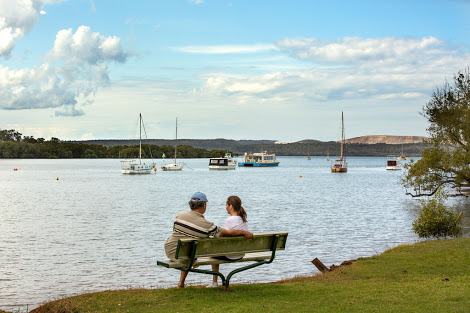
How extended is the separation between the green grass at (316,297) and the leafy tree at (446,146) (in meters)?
28.0

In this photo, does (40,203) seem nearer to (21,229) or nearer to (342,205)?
(21,229)

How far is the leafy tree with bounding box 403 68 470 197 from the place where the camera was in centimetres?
3903

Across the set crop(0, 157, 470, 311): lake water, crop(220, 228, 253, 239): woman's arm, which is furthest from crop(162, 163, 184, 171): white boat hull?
crop(220, 228, 253, 239): woman's arm

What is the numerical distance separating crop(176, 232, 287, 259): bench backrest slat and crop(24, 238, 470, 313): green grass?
2.66 ft

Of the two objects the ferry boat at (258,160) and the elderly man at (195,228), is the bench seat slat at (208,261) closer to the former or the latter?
the elderly man at (195,228)

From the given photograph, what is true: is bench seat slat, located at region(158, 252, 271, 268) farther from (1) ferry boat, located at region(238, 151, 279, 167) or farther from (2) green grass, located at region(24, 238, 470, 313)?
(1) ferry boat, located at region(238, 151, 279, 167)

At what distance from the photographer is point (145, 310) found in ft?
29.3

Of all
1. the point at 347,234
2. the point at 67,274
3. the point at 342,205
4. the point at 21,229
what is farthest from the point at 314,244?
the point at 342,205

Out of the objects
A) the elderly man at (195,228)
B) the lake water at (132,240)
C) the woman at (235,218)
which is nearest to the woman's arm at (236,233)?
the elderly man at (195,228)

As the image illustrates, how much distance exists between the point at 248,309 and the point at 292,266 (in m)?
9.25

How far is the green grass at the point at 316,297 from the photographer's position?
346 inches

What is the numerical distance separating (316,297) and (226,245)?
1924mm

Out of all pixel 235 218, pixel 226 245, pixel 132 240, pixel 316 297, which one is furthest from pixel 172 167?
pixel 316 297

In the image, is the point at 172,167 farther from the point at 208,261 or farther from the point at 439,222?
the point at 208,261
